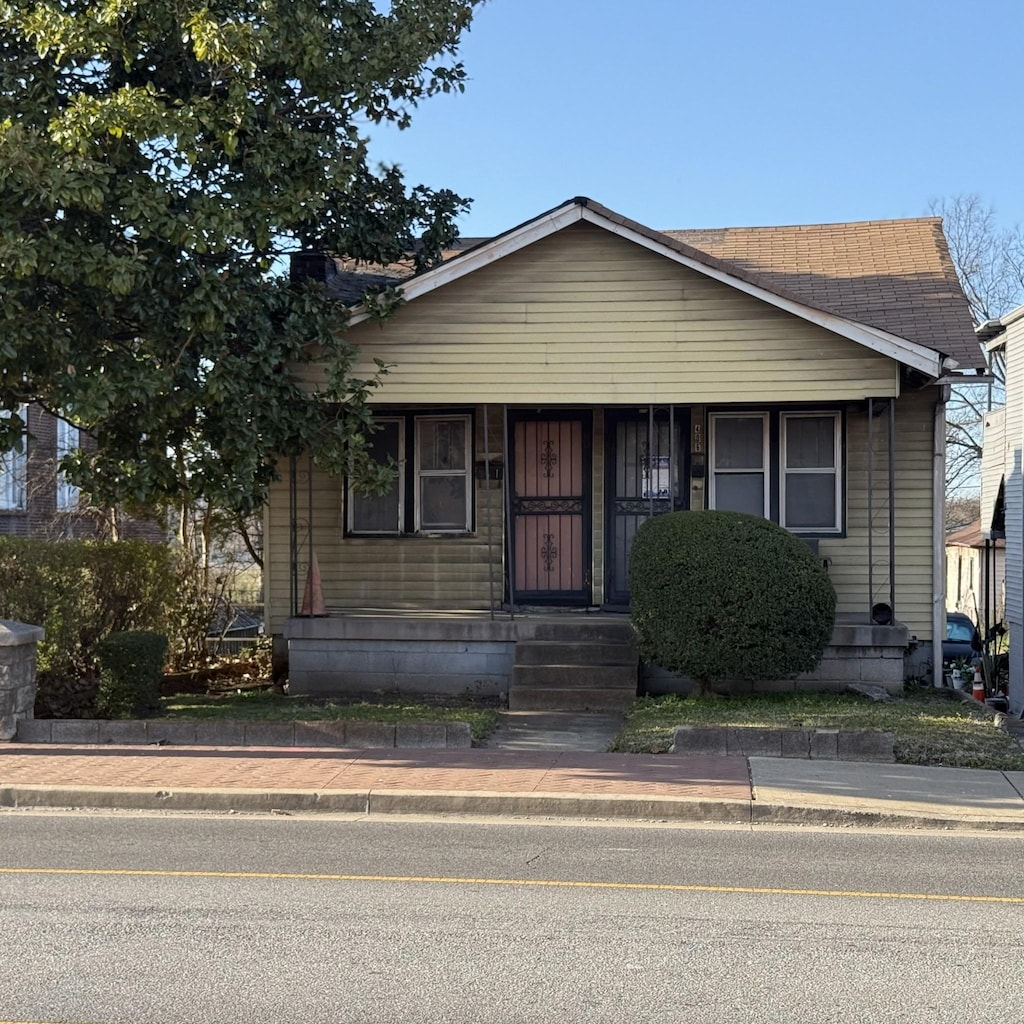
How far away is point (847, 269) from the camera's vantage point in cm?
1781

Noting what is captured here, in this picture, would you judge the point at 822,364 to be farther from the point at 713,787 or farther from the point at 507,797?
the point at 507,797

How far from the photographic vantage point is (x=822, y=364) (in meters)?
14.3

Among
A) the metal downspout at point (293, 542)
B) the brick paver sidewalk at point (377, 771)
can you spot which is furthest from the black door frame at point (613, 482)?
the brick paver sidewalk at point (377, 771)

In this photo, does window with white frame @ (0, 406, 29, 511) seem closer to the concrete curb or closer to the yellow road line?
the concrete curb

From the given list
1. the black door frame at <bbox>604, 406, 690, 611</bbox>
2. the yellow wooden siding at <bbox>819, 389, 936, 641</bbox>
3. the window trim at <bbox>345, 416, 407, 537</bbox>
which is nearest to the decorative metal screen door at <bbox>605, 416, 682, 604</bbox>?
the black door frame at <bbox>604, 406, 690, 611</bbox>

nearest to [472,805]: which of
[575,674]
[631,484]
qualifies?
[575,674]

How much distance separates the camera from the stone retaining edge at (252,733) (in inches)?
464

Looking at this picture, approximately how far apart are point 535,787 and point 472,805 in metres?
0.58

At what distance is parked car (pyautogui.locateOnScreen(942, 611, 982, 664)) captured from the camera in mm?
21848

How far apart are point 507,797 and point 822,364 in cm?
699

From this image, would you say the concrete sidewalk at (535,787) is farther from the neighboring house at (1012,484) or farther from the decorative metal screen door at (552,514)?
the neighboring house at (1012,484)

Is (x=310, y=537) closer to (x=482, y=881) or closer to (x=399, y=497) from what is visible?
(x=399, y=497)

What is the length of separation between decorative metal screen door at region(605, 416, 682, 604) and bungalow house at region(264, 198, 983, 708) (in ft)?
0.09

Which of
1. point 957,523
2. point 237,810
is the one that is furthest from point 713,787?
point 957,523
